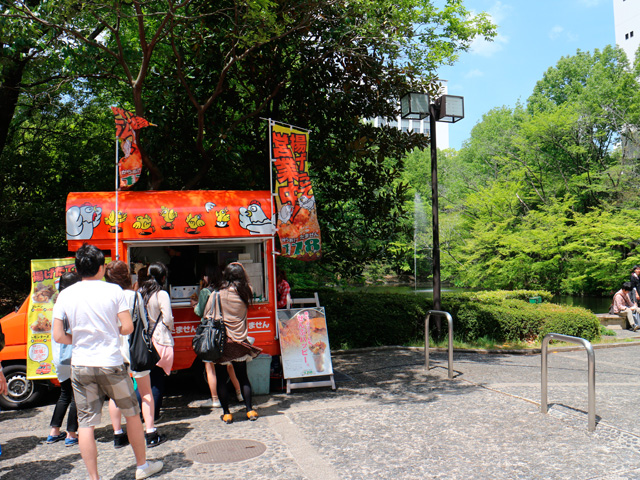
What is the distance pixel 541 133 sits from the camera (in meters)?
30.7

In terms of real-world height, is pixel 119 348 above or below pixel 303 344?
above

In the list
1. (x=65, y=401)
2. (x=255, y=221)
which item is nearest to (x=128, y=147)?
(x=255, y=221)

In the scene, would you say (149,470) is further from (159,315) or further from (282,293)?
(282,293)

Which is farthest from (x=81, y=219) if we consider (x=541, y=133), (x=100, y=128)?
(x=541, y=133)

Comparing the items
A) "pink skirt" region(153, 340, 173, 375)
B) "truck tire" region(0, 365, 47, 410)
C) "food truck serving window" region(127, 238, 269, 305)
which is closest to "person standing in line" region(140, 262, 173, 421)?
"pink skirt" region(153, 340, 173, 375)

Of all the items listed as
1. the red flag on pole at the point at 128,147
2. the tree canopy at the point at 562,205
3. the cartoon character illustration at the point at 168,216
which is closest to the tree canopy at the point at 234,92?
the red flag on pole at the point at 128,147

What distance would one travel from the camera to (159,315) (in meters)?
5.48

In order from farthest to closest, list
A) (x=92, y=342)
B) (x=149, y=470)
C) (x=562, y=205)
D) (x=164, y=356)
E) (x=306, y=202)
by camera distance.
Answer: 1. (x=562, y=205)
2. (x=306, y=202)
3. (x=164, y=356)
4. (x=149, y=470)
5. (x=92, y=342)

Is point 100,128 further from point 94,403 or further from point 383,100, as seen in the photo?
point 94,403

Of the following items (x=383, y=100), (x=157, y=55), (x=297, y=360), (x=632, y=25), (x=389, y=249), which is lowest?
(x=297, y=360)

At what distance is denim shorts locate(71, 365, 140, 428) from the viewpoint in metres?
3.90

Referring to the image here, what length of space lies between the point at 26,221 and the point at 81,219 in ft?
22.2

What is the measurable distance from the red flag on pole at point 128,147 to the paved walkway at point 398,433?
10.5 ft

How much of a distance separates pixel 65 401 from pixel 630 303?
1393 centimetres
